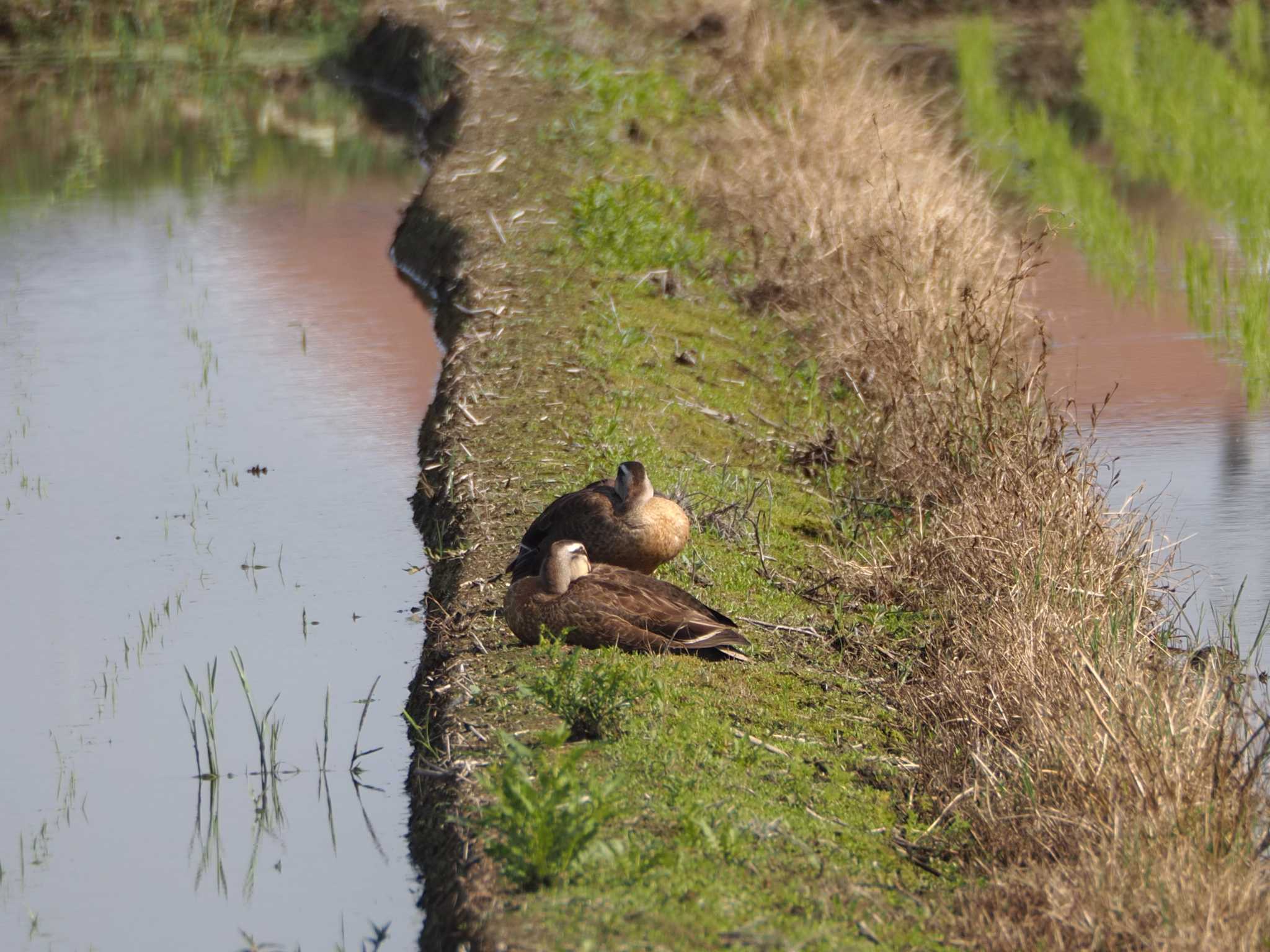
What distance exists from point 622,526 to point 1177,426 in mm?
4685

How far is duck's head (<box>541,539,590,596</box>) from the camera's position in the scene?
19.3ft

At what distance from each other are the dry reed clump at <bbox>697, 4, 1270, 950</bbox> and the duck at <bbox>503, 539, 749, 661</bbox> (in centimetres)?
77

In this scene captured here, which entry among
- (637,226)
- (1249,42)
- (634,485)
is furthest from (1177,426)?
(1249,42)

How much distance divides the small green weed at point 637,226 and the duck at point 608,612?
5795 millimetres

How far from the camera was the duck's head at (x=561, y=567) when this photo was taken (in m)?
5.89

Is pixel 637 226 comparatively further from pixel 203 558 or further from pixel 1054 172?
pixel 1054 172

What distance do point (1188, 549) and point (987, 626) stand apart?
215cm

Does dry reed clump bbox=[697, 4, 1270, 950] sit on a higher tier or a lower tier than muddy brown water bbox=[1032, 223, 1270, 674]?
higher

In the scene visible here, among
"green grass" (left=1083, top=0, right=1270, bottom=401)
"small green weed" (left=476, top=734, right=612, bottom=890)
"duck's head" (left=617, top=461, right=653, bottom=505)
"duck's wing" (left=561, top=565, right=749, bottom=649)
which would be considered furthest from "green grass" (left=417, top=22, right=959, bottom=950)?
"green grass" (left=1083, top=0, right=1270, bottom=401)

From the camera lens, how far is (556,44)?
752 inches

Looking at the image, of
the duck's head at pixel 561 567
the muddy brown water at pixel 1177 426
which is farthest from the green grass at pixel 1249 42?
the duck's head at pixel 561 567

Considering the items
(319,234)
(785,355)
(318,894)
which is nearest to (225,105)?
(319,234)

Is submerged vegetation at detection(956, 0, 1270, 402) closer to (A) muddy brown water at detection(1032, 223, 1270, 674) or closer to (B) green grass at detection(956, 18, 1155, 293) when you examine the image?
(B) green grass at detection(956, 18, 1155, 293)

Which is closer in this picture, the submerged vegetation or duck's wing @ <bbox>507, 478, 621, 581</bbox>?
duck's wing @ <bbox>507, 478, 621, 581</bbox>
